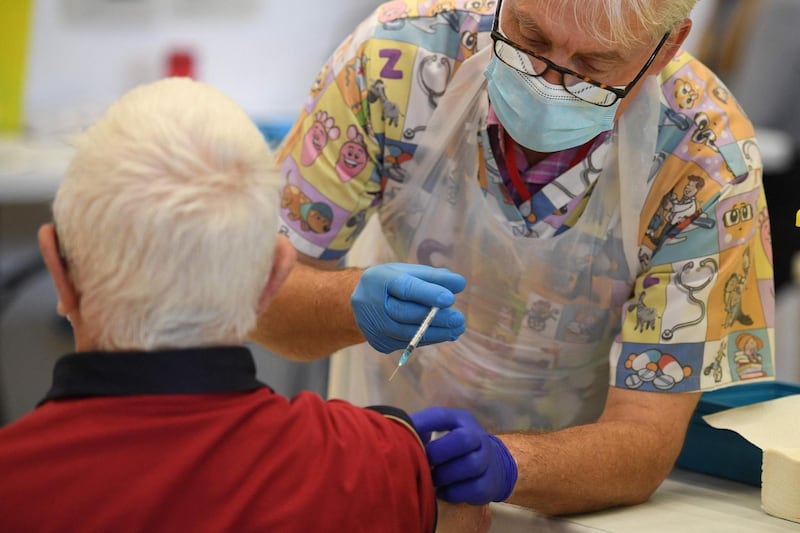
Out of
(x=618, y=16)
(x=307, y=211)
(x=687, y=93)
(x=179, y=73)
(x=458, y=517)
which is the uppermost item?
(x=618, y=16)

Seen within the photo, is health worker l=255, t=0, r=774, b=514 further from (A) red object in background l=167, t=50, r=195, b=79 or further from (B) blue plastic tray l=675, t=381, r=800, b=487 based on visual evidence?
(A) red object in background l=167, t=50, r=195, b=79

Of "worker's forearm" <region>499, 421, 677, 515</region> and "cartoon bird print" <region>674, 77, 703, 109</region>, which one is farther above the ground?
"cartoon bird print" <region>674, 77, 703, 109</region>

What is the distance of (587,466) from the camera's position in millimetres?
1404

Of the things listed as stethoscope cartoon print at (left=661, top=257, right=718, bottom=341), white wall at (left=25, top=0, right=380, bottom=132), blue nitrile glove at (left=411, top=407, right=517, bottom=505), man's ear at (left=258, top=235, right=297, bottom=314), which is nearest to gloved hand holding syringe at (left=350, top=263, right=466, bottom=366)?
blue nitrile glove at (left=411, top=407, right=517, bottom=505)

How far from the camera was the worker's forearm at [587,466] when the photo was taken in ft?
4.47

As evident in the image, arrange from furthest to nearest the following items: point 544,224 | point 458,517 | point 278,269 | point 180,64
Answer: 1. point 180,64
2. point 544,224
3. point 458,517
4. point 278,269

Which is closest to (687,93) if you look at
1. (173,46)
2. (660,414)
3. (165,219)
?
(660,414)

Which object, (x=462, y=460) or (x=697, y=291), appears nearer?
(x=462, y=460)

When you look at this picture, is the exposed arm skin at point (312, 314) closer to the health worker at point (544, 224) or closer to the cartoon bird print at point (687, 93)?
the health worker at point (544, 224)

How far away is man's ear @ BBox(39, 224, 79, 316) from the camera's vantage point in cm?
104

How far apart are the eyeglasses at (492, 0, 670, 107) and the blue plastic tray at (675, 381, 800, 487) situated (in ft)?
1.66

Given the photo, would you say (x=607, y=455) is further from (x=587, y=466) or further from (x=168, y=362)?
(x=168, y=362)

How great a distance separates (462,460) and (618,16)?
631mm

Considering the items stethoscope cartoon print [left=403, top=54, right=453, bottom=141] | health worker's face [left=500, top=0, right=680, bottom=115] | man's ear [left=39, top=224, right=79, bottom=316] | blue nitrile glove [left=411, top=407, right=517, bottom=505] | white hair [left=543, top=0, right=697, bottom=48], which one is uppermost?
white hair [left=543, top=0, right=697, bottom=48]
